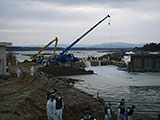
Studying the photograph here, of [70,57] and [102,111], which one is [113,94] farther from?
[70,57]

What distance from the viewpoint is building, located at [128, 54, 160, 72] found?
3675 centimetres

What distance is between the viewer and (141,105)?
15.8 meters

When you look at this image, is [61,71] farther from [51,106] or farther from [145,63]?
[51,106]

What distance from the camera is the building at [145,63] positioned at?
121 ft

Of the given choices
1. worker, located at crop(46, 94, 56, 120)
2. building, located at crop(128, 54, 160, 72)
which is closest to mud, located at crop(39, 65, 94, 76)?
building, located at crop(128, 54, 160, 72)

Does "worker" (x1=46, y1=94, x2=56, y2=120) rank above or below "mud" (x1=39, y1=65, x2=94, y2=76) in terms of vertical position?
above

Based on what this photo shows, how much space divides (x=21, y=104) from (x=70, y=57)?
30.3 meters

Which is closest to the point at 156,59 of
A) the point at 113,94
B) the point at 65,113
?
the point at 113,94

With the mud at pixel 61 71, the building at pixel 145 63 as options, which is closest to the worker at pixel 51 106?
the mud at pixel 61 71

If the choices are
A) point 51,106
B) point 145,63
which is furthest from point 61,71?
point 51,106

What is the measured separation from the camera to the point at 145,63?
123 feet

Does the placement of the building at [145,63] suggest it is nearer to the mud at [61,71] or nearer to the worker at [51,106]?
the mud at [61,71]

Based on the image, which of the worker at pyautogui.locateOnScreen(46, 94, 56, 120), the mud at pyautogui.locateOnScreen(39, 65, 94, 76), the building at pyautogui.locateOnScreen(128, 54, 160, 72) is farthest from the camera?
the building at pyautogui.locateOnScreen(128, 54, 160, 72)

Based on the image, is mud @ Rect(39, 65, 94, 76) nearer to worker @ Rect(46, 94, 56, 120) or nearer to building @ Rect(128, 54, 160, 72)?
building @ Rect(128, 54, 160, 72)
